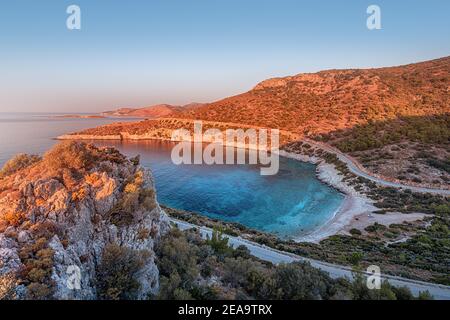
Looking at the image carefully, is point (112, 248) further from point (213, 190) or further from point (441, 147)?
point (441, 147)

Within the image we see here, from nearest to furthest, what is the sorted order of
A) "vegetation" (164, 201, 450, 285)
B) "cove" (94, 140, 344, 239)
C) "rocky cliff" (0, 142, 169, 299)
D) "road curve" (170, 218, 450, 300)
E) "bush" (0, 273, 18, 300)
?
"bush" (0, 273, 18, 300) → "rocky cliff" (0, 142, 169, 299) → "road curve" (170, 218, 450, 300) → "vegetation" (164, 201, 450, 285) → "cove" (94, 140, 344, 239)

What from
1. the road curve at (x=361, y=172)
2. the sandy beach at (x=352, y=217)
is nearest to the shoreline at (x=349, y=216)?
the sandy beach at (x=352, y=217)

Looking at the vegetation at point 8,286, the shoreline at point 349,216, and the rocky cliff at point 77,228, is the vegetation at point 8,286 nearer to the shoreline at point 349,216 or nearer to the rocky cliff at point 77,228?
the rocky cliff at point 77,228

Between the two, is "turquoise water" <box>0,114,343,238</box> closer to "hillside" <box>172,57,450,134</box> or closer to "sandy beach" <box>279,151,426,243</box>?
"sandy beach" <box>279,151,426,243</box>

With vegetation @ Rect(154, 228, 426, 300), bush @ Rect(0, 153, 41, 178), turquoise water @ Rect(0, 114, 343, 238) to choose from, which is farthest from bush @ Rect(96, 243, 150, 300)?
turquoise water @ Rect(0, 114, 343, 238)

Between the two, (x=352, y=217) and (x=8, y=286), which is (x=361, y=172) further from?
(x=8, y=286)

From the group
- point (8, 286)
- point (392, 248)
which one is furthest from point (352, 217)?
point (8, 286)
